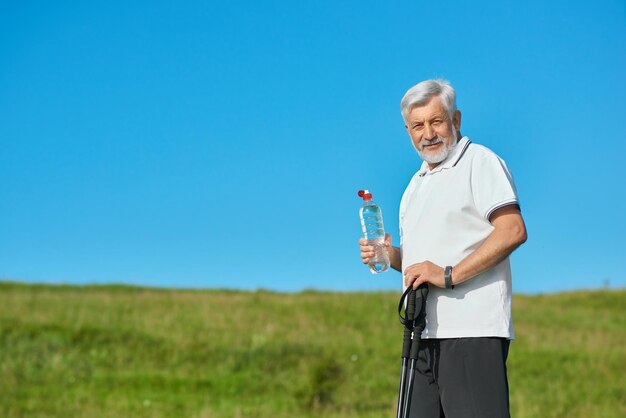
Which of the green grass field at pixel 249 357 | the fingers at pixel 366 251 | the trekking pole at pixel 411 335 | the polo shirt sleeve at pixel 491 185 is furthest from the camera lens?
the green grass field at pixel 249 357

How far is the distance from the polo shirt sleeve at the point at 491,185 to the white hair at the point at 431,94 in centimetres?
26

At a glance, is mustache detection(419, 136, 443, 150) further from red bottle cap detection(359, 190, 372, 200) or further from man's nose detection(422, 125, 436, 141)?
red bottle cap detection(359, 190, 372, 200)

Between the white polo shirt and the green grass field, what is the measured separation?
7469mm

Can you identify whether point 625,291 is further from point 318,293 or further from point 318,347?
point 318,347

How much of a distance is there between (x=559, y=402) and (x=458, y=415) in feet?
31.6

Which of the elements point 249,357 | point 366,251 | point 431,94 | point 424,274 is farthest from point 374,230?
point 249,357

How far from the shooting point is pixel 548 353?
17750 millimetres

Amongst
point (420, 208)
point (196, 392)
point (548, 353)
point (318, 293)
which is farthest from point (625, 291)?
point (420, 208)

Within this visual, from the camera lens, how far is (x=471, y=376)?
3.45 meters

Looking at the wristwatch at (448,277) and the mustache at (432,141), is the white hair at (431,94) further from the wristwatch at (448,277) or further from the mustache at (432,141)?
the wristwatch at (448,277)

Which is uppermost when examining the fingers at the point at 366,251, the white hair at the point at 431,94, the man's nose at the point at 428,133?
the white hair at the point at 431,94

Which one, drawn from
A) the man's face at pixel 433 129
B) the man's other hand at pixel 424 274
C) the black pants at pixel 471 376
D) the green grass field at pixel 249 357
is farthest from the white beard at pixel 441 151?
the green grass field at pixel 249 357

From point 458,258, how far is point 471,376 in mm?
480

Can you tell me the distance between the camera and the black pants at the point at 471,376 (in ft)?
11.3
